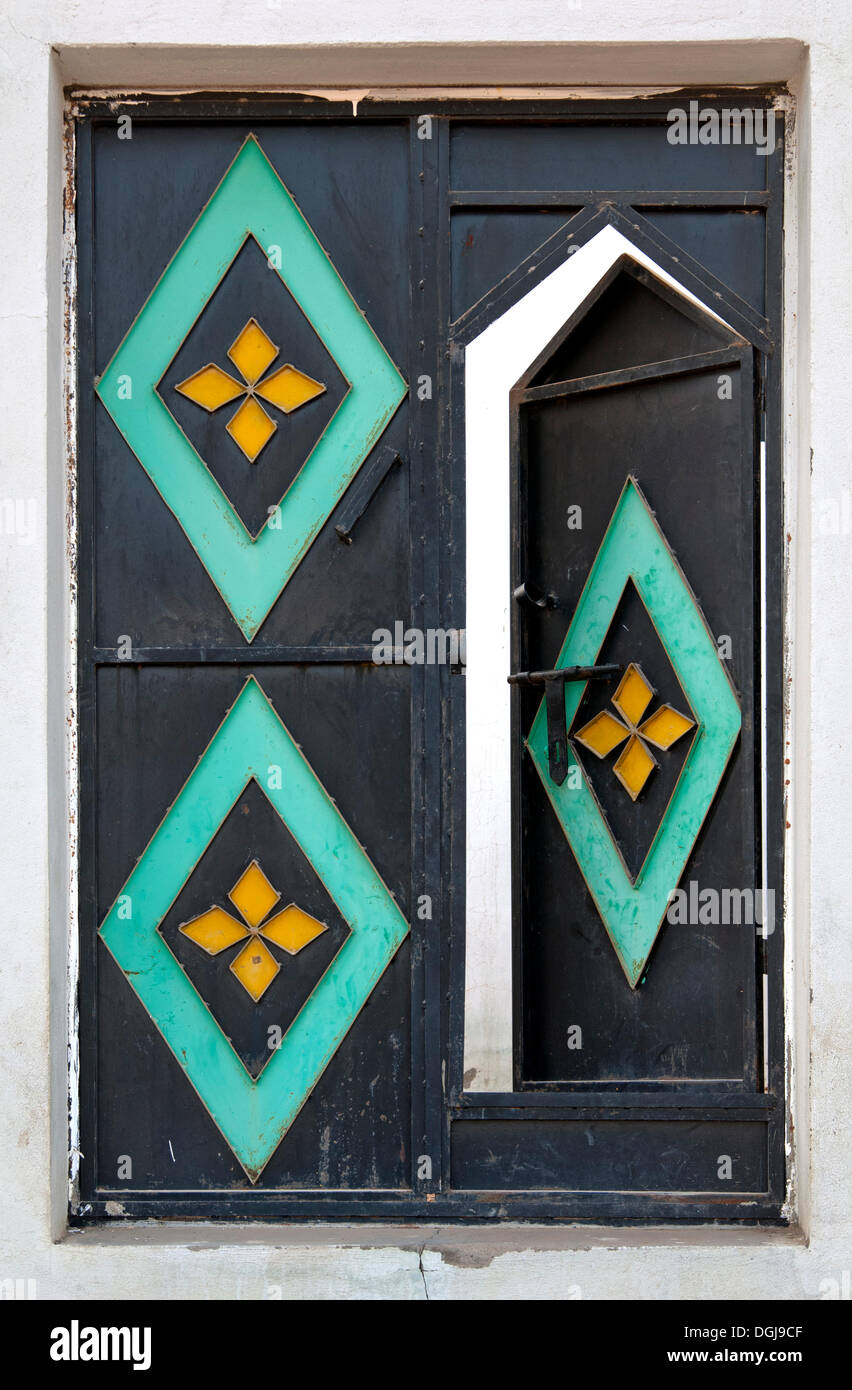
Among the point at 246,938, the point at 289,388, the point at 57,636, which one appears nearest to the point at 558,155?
the point at 289,388

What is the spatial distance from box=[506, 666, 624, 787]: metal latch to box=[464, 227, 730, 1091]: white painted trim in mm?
78

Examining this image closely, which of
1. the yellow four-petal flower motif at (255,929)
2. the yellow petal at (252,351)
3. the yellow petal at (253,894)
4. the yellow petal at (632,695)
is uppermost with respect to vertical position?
the yellow petal at (252,351)

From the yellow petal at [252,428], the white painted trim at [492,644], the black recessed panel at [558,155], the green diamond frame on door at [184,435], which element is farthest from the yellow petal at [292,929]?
the black recessed panel at [558,155]

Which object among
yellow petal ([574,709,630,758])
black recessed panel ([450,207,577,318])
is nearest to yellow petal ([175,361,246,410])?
black recessed panel ([450,207,577,318])

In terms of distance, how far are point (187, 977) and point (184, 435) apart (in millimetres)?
1446

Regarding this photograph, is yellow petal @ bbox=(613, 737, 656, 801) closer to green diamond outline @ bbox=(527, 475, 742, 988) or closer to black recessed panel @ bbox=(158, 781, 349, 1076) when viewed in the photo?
green diamond outline @ bbox=(527, 475, 742, 988)

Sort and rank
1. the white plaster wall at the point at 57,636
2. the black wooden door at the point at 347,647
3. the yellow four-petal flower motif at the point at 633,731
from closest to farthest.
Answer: the white plaster wall at the point at 57,636, the black wooden door at the point at 347,647, the yellow four-petal flower motif at the point at 633,731

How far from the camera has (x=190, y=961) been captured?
3398mm

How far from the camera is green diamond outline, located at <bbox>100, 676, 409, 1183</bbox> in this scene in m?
3.36

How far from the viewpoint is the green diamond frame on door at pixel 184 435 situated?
3.40 metres

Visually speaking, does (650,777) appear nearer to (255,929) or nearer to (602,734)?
(602,734)

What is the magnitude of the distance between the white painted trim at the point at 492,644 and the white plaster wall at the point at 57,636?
1.43ft

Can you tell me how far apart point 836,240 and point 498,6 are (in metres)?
1.03

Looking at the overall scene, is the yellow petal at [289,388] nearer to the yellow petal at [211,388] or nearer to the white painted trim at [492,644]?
the yellow petal at [211,388]
